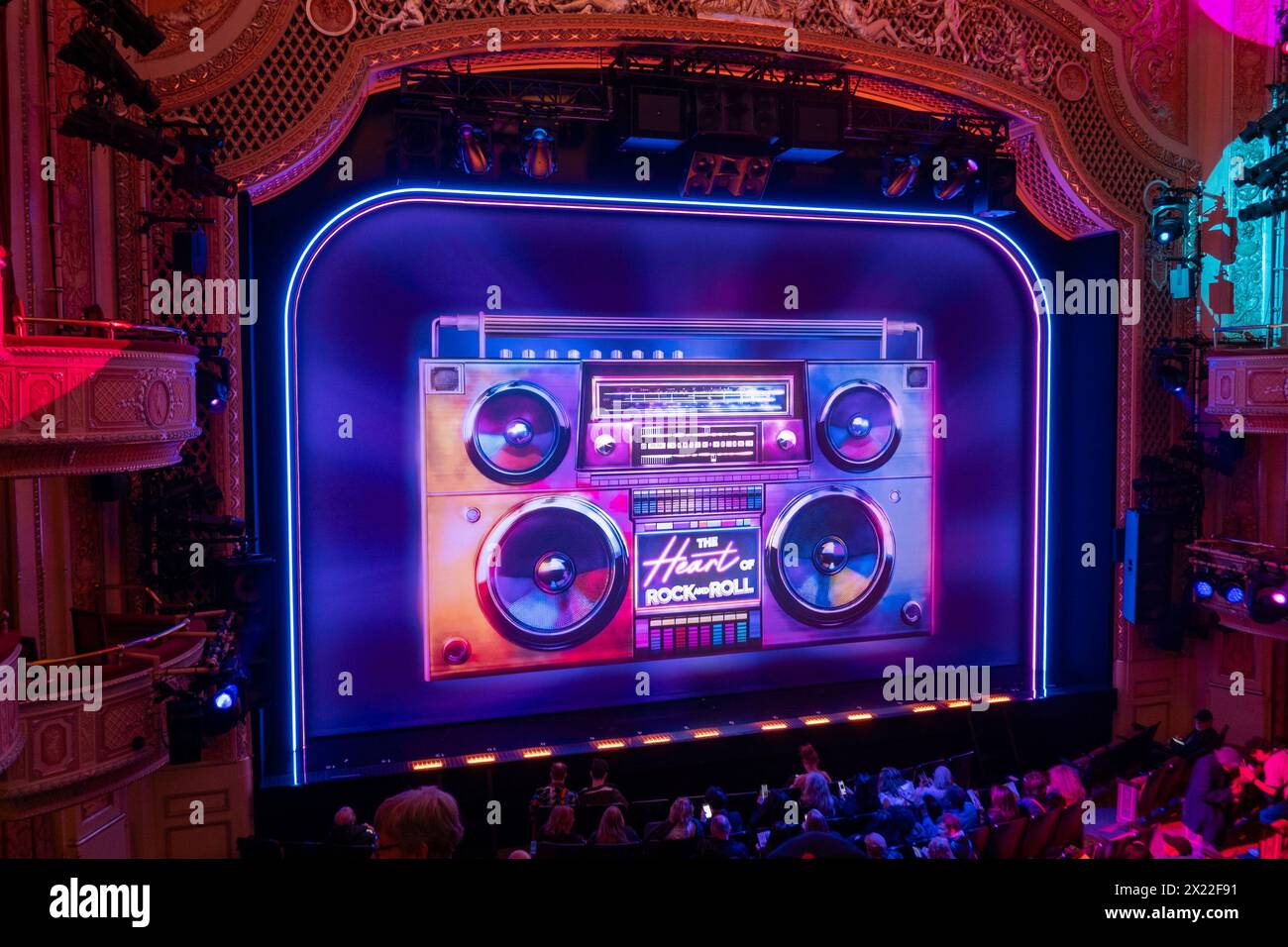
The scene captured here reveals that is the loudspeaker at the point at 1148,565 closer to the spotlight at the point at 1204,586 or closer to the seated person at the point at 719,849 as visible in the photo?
the spotlight at the point at 1204,586

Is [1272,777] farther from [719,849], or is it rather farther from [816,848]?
[816,848]

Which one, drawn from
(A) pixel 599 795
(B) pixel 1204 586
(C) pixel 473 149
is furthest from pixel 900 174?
(A) pixel 599 795

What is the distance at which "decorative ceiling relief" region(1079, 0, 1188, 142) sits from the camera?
891cm

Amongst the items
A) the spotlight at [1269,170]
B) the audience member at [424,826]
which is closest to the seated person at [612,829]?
the audience member at [424,826]

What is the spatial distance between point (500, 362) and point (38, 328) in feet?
10.6

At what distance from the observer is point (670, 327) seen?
27.6ft

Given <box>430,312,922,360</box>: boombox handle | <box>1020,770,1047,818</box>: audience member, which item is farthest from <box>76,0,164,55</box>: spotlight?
<box>1020,770,1047,818</box>: audience member

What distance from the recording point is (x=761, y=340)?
8.66 metres

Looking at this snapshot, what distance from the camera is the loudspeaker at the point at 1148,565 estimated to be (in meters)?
8.64

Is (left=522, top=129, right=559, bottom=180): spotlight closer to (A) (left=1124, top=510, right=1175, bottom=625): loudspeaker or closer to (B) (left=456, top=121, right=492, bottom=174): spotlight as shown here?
(B) (left=456, top=121, right=492, bottom=174): spotlight

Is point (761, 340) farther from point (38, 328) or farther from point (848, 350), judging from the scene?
point (38, 328)

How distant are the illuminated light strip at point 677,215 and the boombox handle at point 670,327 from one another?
91 cm

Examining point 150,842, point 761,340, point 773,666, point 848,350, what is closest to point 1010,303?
point 848,350

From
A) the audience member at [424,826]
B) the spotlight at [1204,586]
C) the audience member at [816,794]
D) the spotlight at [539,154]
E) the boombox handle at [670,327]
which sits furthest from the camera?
the spotlight at [1204,586]
